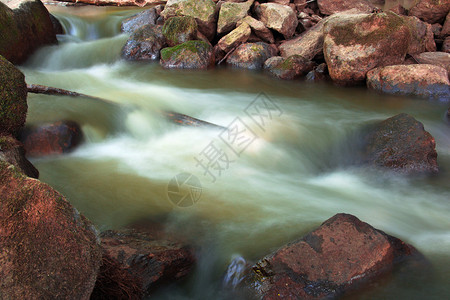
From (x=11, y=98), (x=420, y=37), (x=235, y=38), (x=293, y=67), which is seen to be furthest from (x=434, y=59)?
(x=11, y=98)

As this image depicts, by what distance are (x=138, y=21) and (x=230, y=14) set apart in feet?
10.0

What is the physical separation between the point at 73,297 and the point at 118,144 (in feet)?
12.4

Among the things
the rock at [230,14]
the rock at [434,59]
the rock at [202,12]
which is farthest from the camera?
the rock at [202,12]

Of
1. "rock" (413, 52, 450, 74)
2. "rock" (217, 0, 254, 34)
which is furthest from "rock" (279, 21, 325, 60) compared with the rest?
"rock" (413, 52, 450, 74)

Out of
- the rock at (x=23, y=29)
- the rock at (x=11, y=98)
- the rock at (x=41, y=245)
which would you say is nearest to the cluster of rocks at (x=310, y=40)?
the rock at (x=23, y=29)

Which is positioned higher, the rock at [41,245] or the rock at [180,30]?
the rock at [180,30]

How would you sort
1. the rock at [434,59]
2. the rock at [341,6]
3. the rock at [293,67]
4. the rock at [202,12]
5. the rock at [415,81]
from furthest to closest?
the rock at [341,6]
the rock at [202,12]
the rock at [293,67]
the rock at [434,59]
the rock at [415,81]

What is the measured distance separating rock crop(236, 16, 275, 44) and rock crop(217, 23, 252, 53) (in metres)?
0.20

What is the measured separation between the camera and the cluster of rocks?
771 cm

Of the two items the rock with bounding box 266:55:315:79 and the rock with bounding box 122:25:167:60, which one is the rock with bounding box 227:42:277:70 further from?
the rock with bounding box 122:25:167:60

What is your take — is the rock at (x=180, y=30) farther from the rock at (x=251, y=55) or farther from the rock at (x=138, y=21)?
the rock at (x=138, y=21)

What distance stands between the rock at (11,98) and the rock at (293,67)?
19.7ft

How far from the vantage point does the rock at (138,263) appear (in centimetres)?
227

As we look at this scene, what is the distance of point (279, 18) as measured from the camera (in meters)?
9.97
